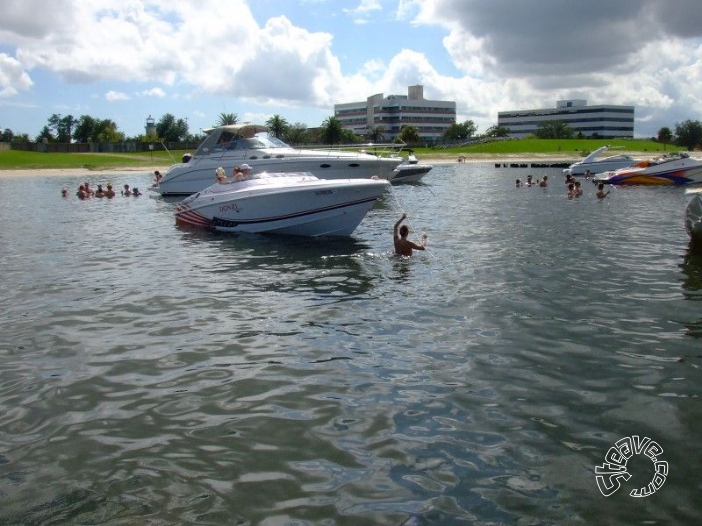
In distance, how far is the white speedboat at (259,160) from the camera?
31062 mm

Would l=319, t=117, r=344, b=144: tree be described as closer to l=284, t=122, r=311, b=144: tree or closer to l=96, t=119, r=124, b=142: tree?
l=284, t=122, r=311, b=144: tree

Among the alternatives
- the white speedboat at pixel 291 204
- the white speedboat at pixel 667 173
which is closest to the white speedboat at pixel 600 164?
the white speedboat at pixel 667 173

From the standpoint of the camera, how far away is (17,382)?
7.98 meters

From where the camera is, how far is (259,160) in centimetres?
3116

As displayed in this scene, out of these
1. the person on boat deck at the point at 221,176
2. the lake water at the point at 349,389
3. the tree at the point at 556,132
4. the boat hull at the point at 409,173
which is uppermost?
the tree at the point at 556,132

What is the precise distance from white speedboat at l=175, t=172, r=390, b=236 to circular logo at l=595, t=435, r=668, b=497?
13048 mm

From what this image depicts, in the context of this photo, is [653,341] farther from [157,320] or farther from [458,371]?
[157,320]

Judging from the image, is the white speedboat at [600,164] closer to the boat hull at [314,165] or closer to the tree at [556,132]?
the boat hull at [314,165]

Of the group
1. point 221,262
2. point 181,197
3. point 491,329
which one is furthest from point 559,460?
point 181,197

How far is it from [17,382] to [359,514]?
205 inches

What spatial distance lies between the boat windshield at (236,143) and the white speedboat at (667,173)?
24603 millimetres

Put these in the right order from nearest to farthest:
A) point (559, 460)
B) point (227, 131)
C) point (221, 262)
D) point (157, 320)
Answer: point (559, 460)
point (157, 320)
point (221, 262)
point (227, 131)

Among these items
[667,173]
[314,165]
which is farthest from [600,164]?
[314,165]

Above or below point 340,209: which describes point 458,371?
below
